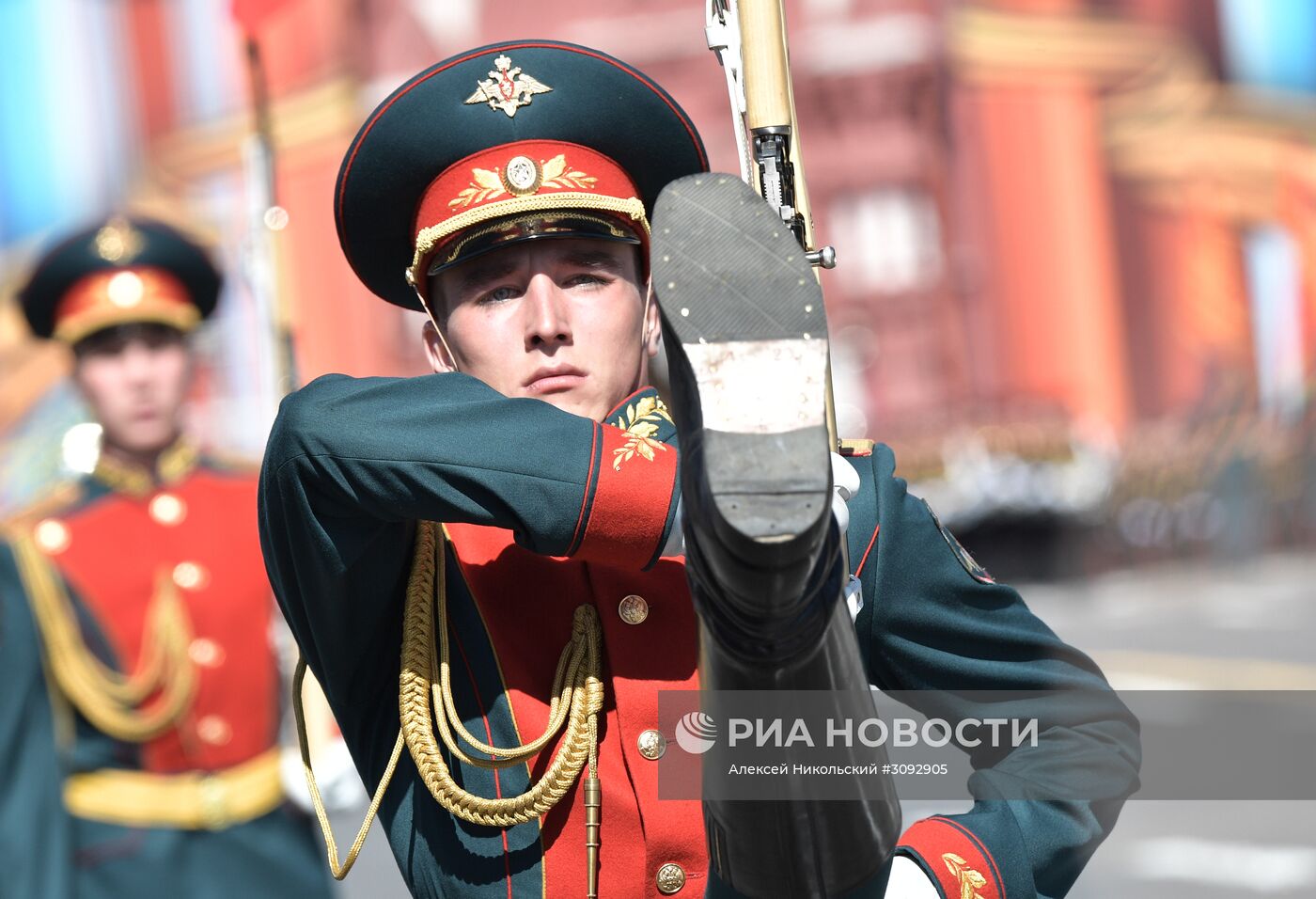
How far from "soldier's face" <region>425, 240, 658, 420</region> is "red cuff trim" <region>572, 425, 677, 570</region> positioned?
A: 0.29 m

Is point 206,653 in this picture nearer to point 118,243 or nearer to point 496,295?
point 118,243

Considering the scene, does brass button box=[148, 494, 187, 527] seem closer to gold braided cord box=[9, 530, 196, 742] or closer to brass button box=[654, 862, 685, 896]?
gold braided cord box=[9, 530, 196, 742]

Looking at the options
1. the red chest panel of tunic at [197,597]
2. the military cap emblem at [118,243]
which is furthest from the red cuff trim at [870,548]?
the military cap emblem at [118,243]

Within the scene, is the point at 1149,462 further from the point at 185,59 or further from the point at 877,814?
the point at 877,814

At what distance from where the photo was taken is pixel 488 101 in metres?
2.29

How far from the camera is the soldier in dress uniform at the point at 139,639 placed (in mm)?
4523

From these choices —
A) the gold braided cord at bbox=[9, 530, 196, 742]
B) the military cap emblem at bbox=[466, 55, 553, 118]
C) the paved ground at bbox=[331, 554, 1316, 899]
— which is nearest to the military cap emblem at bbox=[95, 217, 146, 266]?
the gold braided cord at bbox=[9, 530, 196, 742]

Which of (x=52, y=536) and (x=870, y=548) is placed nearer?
(x=870, y=548)

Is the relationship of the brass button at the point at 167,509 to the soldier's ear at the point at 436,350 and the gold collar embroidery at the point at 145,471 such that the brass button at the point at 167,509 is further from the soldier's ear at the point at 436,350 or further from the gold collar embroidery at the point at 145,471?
the soldier's ear at the point at 436,350

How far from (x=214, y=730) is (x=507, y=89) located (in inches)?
114

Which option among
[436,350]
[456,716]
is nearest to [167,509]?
[436,350]

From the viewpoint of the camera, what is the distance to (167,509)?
499 centimetres

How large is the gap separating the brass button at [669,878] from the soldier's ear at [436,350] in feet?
2.10

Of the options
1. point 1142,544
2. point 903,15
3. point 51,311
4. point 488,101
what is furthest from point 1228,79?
point 488,101
